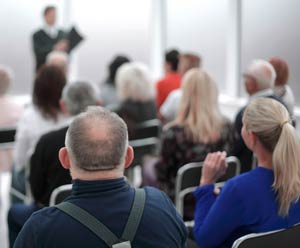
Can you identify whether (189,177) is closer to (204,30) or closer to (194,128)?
(194,128)

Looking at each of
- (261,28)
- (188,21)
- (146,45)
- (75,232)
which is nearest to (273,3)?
(261,28)

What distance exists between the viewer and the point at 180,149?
3.30m

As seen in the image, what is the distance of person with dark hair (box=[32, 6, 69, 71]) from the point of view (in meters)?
7.55

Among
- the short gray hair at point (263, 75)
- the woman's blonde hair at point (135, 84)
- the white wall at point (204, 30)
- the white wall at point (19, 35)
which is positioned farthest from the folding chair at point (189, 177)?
the white wall at point (19, 35)

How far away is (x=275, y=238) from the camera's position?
1.88 m

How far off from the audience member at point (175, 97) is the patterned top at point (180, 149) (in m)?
1.23

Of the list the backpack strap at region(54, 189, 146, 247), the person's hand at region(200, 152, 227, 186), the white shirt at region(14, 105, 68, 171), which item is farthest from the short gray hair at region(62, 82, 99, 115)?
the backpack strap at region(54, 189, 146, 247)

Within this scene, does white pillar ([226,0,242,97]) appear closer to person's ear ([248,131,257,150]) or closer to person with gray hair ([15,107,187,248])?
person's ear ([248,131,257,150])

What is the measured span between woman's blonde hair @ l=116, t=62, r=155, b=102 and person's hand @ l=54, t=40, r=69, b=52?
2.87m

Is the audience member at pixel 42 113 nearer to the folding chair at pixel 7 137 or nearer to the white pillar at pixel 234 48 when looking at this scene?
the folding chair at pixel 7 137

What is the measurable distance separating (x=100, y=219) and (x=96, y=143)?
229 millimetres

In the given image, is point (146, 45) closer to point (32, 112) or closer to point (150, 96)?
point (150, 96)

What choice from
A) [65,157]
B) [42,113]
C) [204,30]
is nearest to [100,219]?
[65,157]

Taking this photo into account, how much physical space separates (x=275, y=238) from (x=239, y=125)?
1593 mm
